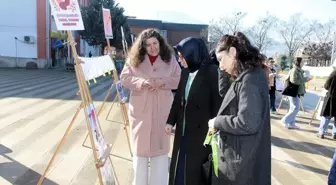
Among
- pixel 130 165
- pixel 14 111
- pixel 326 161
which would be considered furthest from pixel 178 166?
pixel 14 111

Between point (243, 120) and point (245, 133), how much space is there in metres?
0.09

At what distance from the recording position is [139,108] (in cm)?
315

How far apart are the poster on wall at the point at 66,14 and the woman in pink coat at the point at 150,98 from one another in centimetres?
69

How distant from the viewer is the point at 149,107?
3115 millimetres

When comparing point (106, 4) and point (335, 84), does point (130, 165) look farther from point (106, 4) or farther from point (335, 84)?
point (106, 4)

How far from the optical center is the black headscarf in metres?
2.54

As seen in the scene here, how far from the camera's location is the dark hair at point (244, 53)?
6.68 ft

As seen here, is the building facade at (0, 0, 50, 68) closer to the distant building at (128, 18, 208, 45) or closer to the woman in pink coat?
the woman in pink coat

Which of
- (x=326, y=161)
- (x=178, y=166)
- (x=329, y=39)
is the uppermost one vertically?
(x=329, y=39)

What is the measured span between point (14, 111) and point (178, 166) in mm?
6453

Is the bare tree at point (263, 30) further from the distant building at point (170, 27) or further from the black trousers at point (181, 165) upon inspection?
the black trousers at point (181, 165)

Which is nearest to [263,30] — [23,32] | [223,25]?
[223,25]

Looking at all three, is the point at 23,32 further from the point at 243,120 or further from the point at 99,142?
the point at 243,120

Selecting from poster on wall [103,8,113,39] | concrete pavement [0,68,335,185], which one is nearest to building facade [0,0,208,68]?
concrete pavement [0,68,335,185]
